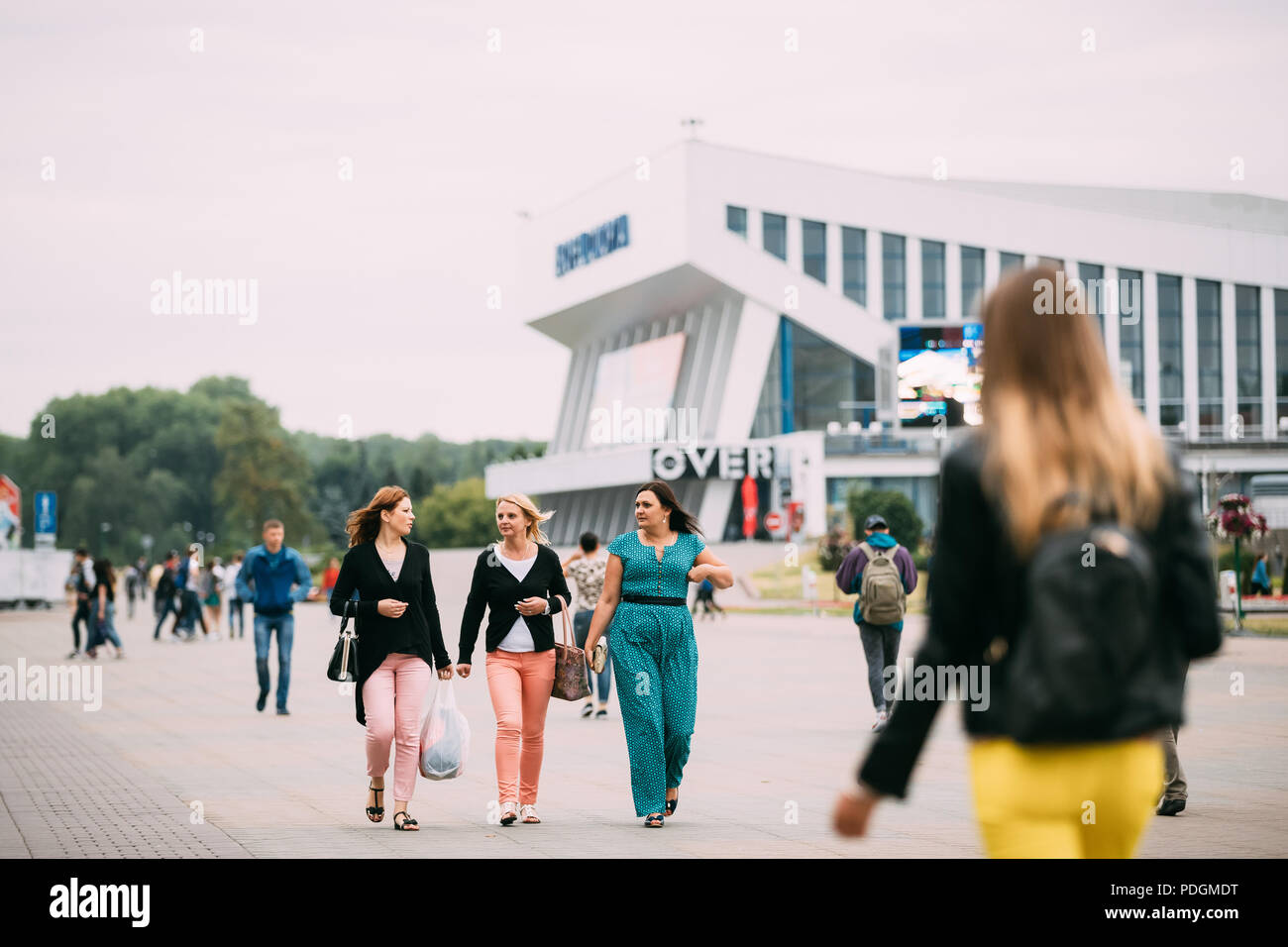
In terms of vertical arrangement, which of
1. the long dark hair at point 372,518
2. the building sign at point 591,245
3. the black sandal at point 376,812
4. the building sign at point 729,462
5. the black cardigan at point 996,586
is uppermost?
the building sign at point 591,245

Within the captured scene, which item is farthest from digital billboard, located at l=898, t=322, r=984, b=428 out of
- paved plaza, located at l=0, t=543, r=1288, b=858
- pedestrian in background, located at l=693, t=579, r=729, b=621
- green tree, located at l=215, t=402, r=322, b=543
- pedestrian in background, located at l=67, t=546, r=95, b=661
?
green tree, located at l=215, t=402, r=322, b=543

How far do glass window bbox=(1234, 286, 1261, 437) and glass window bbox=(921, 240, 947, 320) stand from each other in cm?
1149

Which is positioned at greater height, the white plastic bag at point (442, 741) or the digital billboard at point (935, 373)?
the digital billboard at point (935, 373)

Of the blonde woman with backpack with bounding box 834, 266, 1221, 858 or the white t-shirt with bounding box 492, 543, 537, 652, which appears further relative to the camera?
the white t-shirt with bounding box 492, 543, 537, 652

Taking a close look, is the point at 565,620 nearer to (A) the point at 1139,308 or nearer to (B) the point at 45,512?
(B) the point at 45,512

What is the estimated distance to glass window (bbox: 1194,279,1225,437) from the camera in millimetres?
65125

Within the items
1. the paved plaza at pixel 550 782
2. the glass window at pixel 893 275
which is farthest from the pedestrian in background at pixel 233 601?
the glass window at pixel 893 275

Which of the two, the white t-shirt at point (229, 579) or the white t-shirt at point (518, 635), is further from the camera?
the white t-shirt at point (229, 579)

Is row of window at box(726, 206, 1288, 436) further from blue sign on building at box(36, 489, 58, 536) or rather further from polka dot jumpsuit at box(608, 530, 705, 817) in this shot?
polka dot jumpsuit at box(608, 530, 705, 817)

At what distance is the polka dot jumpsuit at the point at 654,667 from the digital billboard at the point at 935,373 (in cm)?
2811

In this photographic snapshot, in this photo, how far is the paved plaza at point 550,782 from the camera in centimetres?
805

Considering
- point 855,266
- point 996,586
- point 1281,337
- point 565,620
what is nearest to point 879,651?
point 565,620

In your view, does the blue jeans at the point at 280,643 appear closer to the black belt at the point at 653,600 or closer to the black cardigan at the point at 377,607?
the black cardigan at the point at 377,607
